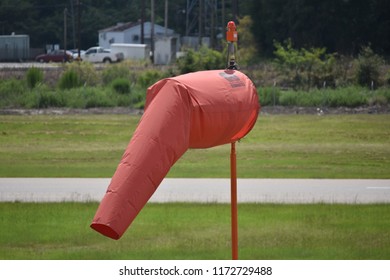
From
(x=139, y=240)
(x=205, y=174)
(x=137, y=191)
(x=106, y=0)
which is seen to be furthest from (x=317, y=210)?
(x=106, y=0)

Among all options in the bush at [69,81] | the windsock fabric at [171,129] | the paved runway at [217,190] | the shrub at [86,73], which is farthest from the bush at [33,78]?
the windsock fabric at [171,129]

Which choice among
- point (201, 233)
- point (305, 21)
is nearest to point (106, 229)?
point (201, 233)

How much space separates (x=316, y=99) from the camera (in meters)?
31.9

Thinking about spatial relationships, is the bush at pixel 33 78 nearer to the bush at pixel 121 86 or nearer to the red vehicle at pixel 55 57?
the bush at pixel 121 86

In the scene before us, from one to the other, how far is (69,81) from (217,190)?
67.9ft

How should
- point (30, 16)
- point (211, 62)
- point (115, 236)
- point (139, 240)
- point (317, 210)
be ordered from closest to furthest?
point (115, 236) → point (139, 240) → point (317, 210) → point (211, 62) → point (30, 16)

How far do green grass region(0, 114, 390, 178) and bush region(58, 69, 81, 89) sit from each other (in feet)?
20.7

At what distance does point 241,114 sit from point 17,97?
2547cm

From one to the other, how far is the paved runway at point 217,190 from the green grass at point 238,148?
1.18 meters

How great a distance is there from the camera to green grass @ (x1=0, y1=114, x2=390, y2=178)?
18.5 m

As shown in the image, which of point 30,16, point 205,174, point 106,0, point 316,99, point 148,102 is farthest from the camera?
point 106,0

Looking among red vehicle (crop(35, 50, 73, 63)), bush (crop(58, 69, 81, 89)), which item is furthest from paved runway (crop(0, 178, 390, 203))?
red vehicle (crop(35, 50, 73, 63))

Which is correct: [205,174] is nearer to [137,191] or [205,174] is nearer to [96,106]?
[137,191]

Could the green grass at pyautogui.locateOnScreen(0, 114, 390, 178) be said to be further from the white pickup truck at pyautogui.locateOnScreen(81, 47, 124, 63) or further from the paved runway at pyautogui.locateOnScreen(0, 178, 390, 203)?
the white pickup truck at pyautogui.locateOnScreen(81, 47, 124, 63)
